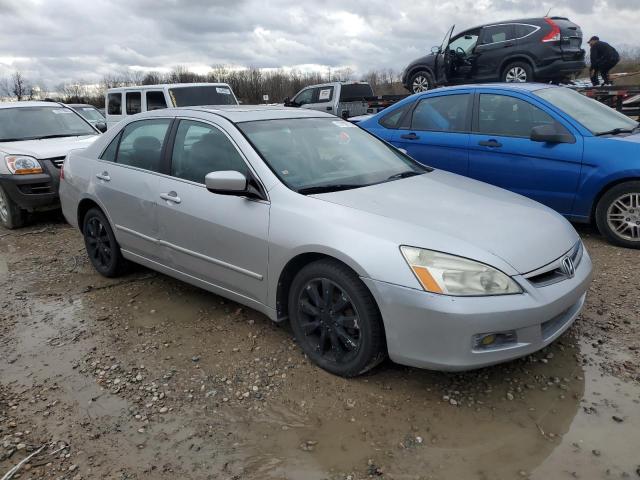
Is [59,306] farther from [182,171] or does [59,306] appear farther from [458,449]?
[458,449]

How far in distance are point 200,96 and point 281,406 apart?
31.3 feet

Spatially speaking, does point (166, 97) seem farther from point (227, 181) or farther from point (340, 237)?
point (340, 237)

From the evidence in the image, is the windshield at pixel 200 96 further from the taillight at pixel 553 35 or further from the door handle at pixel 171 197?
the door handle at pixel 171 197

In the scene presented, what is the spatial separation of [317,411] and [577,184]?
12.3 feet

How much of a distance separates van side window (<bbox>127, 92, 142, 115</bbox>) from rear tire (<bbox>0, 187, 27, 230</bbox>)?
4.88m

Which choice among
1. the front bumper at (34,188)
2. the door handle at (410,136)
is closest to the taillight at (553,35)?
the door handle at (410,136)

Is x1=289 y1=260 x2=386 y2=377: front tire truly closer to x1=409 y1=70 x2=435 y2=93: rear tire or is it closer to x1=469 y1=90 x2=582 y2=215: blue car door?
x1=469 y1=90 x2=582 y2=215: blue car door

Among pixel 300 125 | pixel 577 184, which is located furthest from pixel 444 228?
pixel 577 184

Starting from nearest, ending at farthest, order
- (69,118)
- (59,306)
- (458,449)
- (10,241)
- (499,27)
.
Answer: (458,449) → (59,306) → (10,241) → (69,118) → (499,27)

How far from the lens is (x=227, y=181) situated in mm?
3346

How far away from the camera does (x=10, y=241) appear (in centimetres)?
680

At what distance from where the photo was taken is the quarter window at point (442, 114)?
6133mm

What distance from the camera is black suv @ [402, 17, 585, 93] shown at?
11.0 m

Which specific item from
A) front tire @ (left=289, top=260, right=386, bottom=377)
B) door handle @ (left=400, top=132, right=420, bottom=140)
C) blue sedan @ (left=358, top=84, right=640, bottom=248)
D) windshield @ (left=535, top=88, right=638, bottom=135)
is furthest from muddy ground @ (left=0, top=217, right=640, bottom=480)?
door handle @ (left=400, top=132, right=420, bottom=140)
